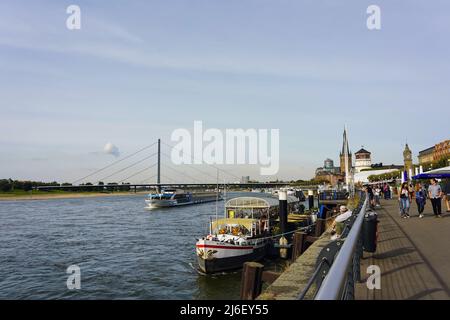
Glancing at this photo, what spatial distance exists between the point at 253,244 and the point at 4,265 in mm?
15782

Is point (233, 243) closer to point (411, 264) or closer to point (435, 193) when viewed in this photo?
point (435, 193)

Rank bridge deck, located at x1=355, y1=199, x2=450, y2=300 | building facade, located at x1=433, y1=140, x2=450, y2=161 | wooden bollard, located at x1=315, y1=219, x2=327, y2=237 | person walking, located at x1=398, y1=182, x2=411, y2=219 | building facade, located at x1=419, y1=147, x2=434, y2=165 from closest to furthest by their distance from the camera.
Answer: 1. bridge deck, located at x1=355, y1=199, x2=450, y2=300
2. person walking, located at x1=398, y1=182, x2=411, y2=219
3. wooden bollard, located at x1=315, y1=219, x2=327, y2=237
4. building facade, located at x1=433, y1=140, x2=450, y2=161
5. building facade, located at x1=419, y1=147, x2=434, y2=165

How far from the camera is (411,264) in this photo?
24.4 ft

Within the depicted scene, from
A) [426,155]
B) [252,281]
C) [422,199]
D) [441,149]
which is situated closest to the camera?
[252,281]

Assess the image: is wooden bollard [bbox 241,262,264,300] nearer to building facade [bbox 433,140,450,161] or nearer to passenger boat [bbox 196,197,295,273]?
passenger boat [bbox 196,197,295,273]

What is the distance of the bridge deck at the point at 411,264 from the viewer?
5.47 m

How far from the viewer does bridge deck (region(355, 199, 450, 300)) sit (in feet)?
18.0

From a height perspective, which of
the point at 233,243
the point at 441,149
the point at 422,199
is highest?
the point at 441,149

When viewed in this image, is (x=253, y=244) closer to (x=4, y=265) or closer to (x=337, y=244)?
(x=4, y=265)

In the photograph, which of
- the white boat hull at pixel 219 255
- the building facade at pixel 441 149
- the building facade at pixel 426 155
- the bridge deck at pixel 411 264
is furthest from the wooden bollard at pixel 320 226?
the building facade at pixel 426 155

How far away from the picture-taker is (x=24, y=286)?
19.1 meters

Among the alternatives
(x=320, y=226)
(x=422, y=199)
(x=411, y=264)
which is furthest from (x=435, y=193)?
(x=411, y=264)

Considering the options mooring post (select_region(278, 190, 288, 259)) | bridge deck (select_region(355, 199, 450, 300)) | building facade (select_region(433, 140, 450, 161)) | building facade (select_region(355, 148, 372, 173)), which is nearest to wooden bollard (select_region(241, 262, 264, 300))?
bridge deck (select_region(355, 199, 450, 300))
